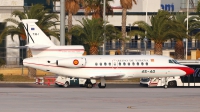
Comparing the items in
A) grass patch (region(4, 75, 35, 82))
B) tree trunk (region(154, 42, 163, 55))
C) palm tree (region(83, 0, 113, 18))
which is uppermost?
palm tree (region(83, 0, 113, 18))

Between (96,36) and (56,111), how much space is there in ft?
132

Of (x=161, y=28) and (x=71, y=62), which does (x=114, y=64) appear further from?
(x=161, y=28)

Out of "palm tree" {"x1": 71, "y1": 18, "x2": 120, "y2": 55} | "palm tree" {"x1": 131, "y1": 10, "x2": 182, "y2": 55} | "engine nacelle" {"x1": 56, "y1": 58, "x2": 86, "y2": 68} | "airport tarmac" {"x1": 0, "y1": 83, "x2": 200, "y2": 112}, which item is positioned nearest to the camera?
"airport tarmac" {"x1": 0, "y1": 83, "x2": 200, "y2": 112}

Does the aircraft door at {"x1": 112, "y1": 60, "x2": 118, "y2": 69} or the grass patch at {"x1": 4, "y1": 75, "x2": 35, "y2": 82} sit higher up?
the aircraft door at {"x1": 112, "y1": 60, "x2": 118, "y2": 69}

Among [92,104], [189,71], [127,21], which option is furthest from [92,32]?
[92,104]

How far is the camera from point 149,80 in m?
56.2

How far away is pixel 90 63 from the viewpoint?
53.9 metres

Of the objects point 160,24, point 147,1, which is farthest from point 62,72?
point 147,1

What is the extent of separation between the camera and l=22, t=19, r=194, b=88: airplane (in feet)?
175

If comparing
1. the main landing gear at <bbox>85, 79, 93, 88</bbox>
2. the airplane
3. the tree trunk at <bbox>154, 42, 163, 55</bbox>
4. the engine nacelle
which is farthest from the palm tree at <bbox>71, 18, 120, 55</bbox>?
the engine nacelle

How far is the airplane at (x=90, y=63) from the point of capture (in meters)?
53.2

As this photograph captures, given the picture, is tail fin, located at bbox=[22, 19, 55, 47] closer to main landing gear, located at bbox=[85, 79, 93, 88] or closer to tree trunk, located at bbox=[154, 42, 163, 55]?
main landing gear, located at bbox=[85, 79, 93, 88]

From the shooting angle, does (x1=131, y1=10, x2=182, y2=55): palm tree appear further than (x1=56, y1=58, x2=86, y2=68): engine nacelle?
Yes

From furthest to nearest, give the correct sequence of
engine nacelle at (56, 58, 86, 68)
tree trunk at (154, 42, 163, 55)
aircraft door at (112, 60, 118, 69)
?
tree trunk at (154, 42, 163, 55)
aircraft door at (112, 60, 118, 69)
engine nacelle at (56, 58, 86, 68)
